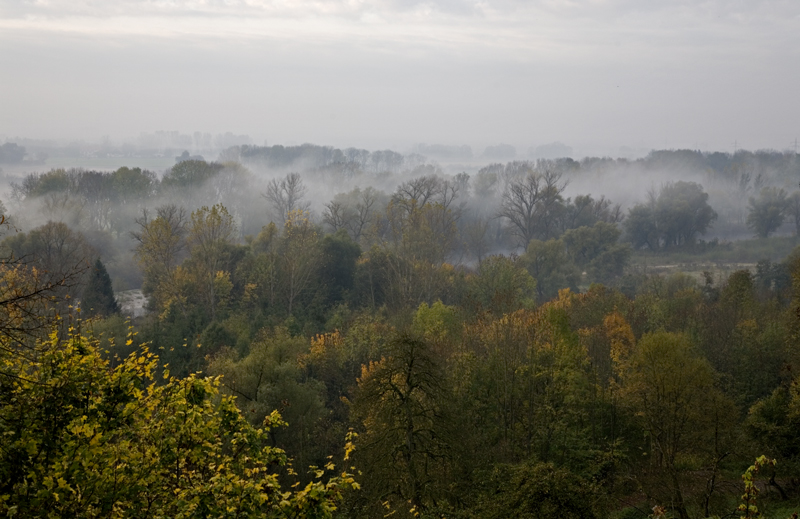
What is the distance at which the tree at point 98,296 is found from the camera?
43188 mm

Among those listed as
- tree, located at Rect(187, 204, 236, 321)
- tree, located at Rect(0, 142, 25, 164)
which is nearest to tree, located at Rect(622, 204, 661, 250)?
tree, located at Rect(187, 204, 236, 321)

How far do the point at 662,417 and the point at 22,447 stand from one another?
2057cm

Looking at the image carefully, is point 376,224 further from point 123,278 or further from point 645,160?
point 645,160

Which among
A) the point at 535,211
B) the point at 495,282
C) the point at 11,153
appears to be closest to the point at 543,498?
the point at 495,282

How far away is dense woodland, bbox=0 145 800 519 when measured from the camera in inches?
325

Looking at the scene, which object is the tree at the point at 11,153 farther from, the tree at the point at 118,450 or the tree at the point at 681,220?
the tree at the point at 118,450

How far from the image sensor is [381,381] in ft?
58.3

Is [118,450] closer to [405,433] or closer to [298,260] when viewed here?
[405,433]

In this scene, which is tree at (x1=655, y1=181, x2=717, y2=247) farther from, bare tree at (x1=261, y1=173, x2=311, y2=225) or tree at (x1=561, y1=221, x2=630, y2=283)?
bare tree at (x1=261, y1=173, x2=311, y2=225)

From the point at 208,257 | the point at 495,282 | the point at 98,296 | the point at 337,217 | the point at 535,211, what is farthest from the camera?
the point at 535,211

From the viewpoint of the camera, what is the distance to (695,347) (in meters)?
31.9

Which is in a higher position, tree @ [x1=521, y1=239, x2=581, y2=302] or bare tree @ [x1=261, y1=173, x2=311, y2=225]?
bare tree @ [x1=261, y1=173, x2=311, y2=225]

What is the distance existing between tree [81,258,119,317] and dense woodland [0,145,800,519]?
6.0 inches

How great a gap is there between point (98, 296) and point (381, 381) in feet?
108
